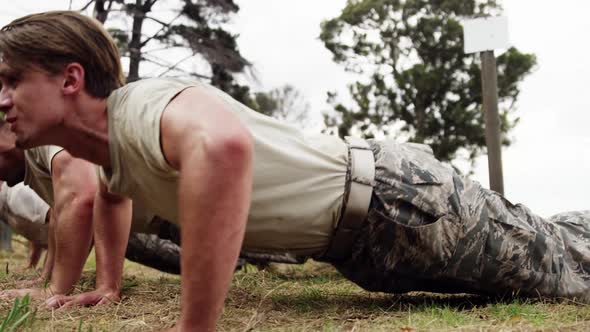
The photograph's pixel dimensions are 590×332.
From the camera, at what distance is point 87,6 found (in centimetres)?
1133

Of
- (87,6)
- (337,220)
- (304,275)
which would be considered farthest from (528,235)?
(87,6)

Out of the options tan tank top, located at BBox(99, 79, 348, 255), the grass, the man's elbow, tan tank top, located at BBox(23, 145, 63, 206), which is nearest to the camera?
the man's elbow

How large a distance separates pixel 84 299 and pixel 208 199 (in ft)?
4.01

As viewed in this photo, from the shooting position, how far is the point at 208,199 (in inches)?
54.5

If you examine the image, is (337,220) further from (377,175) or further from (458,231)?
(458,231)

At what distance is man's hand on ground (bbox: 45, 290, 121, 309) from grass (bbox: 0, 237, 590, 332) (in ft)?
0.14

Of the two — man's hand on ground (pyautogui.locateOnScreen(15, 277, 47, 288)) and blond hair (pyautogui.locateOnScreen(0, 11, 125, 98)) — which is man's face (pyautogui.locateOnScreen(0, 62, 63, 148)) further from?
man's hand on ground (pyautogui.locateOnScreen(15, 277, 47, 288))

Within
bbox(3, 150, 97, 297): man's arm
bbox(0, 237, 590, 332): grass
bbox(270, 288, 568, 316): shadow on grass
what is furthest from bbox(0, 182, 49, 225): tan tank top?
bbox(270, 288, 568, 316): shadow on grass

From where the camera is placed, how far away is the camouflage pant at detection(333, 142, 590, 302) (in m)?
2.05

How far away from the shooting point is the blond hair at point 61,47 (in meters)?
1.71

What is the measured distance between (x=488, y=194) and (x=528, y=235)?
189 mm

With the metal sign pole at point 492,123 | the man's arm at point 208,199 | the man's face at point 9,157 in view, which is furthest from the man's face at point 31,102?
the metal sign pole at point 492,123

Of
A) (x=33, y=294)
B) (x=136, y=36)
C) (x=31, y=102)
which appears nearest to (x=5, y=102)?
(x=31, y=102)

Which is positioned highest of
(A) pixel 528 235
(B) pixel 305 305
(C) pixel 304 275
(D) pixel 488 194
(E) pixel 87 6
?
(E) pixel 87 6
